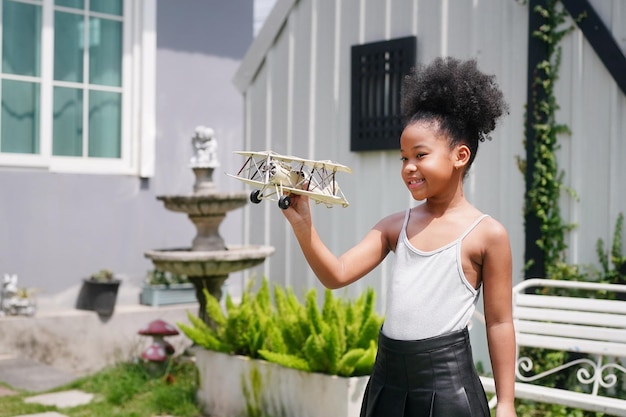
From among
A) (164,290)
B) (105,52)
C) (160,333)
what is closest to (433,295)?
(160,333)

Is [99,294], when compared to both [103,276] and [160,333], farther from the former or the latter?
[160,333]

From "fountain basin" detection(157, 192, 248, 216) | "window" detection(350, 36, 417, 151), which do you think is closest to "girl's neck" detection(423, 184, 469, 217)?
"window" detection(350, 36, 417, 151)

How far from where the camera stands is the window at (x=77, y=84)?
7.68 m

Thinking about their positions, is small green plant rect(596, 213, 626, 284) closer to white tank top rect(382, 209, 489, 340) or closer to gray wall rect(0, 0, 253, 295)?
white tank top rect(382, 209, 489, 340)

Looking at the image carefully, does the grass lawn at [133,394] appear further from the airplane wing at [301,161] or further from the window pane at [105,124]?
the airplane wing at [301,161]

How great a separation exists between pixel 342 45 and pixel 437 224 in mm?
3947

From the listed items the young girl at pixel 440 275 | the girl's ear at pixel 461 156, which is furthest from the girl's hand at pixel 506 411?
the girl's ear at pixel 461 156

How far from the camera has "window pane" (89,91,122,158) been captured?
8250 millimetres

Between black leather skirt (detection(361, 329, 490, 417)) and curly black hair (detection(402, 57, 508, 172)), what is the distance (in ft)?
1.75

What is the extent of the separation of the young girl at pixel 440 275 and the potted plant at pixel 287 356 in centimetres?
184

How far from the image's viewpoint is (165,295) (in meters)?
8.20

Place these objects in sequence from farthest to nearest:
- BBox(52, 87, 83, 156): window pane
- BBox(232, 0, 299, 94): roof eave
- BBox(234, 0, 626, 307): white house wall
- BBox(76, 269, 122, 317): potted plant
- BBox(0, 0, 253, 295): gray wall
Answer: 1. BBox(52, 87, 83, 156): window pane
2. BBox(76, 269, 122, 317): potted plant
3. BBox(0, 0, 253, 295): gray wall
4. BBox(232, 0, 299, 94): roof eave
5. BBox(234, 0, 626, 307): white house wall

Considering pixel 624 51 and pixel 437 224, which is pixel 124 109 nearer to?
pixel 624 51

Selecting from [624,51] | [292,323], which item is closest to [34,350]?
[292,323]
